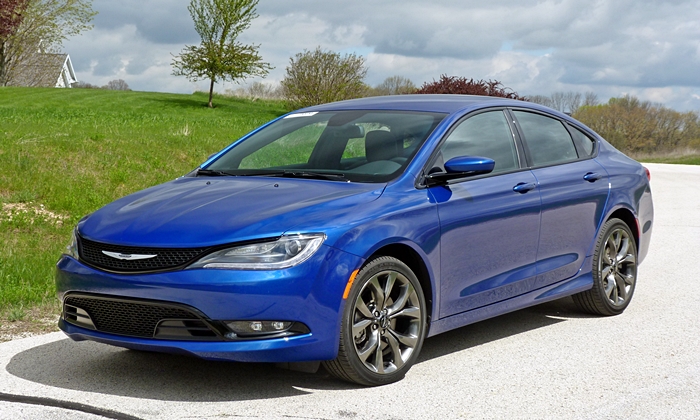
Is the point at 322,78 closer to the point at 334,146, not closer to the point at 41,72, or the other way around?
the point at 334,146

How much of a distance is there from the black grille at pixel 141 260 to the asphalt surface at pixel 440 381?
0.70 meters

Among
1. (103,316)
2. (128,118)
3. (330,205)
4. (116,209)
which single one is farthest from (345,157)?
(128,118)

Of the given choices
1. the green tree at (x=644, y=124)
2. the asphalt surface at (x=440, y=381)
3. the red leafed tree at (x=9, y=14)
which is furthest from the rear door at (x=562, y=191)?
the green tree at (x=644, y=124)

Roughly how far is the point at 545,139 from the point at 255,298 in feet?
10.4

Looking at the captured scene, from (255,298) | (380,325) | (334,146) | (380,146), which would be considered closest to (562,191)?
(380,146)

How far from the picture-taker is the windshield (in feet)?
18.3

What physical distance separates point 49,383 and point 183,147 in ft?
41.8

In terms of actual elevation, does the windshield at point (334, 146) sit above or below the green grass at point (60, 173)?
above

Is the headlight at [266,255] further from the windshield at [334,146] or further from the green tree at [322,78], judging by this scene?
the green tree at [322,78]

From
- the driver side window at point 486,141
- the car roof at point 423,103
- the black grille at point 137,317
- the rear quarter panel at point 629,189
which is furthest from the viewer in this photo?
the rear quarter panel at point 629,189

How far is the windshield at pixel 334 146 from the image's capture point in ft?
18.3

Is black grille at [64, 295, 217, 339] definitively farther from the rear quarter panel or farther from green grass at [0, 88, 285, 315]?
the rear quarter panel

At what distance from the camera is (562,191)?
21.2ft

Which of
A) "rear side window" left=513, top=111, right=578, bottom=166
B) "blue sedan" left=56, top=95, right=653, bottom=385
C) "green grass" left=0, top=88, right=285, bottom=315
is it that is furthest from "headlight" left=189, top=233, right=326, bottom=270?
"green grass" left=0, top=88, right=285, bottom=315
